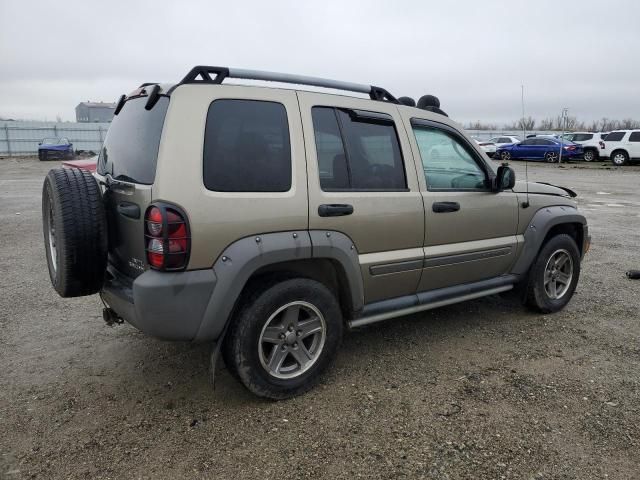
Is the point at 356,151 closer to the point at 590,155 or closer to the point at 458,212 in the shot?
the point at 458,212

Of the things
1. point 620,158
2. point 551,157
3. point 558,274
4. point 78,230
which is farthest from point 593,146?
point 78,230

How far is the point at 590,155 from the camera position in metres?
28.3

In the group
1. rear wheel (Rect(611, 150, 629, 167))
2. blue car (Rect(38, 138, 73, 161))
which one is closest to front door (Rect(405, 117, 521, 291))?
rear wheel (Rect(611, 150, 629, 167))

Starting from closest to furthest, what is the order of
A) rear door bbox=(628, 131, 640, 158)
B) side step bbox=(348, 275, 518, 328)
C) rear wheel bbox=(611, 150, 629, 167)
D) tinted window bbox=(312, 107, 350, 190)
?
tinted window bbox=(312, 107, 350, 190), side step bbox=(348, 275, 518, 328), rear door bbox=(628, 131, 640, 158), rear wheel bbox=(611, 150, 629, 167)

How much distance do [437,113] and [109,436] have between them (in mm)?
3203

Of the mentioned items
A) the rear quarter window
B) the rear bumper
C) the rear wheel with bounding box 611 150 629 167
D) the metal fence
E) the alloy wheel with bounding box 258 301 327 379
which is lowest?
the alloy wheel with bounding box 258 301 327 379

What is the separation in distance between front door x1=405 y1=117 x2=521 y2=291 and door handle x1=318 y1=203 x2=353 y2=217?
71 cm

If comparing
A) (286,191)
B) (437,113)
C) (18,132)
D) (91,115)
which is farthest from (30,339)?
(91,115)

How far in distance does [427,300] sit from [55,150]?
102ft

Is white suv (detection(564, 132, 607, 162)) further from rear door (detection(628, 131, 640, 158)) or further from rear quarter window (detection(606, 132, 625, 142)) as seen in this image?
rear door (detection(628, 131, 640, 158))

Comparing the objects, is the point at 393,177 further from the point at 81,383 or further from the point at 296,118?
the point at 81,383

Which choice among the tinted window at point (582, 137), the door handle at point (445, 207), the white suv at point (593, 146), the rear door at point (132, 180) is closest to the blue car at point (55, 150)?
the rear door at point (132, 180)

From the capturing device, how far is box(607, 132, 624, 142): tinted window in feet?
86.2

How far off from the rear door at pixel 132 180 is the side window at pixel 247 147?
301mm
